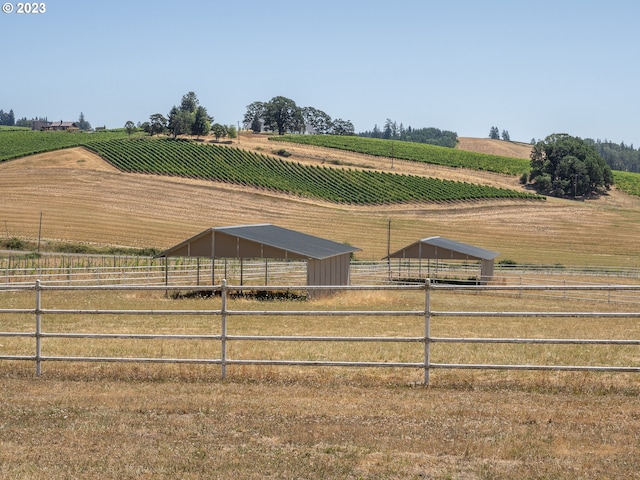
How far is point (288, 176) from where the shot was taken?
11356 cm

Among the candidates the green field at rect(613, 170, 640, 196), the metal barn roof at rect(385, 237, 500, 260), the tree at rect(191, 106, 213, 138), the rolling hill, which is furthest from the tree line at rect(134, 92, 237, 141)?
the metal barn roof at rect(385, 237, 500, 260)

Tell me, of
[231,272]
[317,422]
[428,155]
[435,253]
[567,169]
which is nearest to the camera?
[317,422]

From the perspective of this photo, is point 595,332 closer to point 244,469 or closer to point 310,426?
point 310,426

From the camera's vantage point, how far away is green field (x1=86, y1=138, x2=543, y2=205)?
4193 inches

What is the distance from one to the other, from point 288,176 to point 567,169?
43.8m

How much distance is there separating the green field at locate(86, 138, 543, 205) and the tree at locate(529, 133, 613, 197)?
14677mm

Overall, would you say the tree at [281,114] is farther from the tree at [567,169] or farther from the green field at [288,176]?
the tree at [567,169]

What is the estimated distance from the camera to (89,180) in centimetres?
9500

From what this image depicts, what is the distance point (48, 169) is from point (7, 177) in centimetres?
691

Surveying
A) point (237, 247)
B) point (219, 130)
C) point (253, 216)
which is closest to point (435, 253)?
point (237, 247)

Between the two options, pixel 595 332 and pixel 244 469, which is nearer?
pixel 244 469

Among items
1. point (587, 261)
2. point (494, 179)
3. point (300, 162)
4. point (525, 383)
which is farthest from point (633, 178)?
point (525, 383)

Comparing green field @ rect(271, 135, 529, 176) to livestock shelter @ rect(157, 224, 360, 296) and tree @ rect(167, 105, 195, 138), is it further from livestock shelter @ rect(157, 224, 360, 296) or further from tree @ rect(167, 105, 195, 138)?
livestock shelter @ rect(157, 224, 360, 296)

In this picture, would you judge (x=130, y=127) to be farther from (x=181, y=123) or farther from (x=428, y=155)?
(x=428, y=155)
